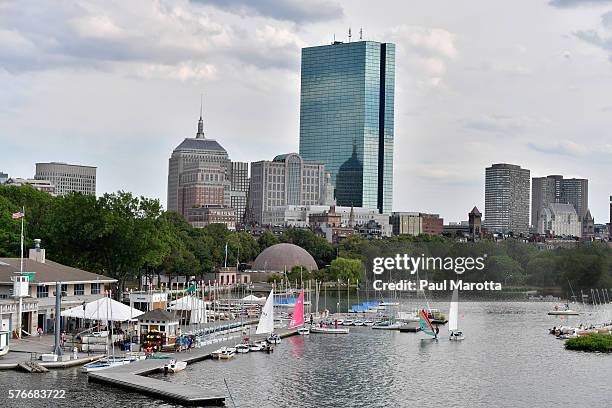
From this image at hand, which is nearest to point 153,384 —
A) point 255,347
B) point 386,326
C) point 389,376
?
point 389,376

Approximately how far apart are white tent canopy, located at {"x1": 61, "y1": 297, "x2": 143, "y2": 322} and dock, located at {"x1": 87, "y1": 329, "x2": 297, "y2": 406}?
557 centimetres

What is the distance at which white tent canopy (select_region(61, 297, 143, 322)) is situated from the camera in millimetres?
81562

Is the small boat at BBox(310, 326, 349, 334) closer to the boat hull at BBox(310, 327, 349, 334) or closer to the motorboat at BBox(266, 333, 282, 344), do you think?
the boat hull at BBox(310, 327, 349, 334)

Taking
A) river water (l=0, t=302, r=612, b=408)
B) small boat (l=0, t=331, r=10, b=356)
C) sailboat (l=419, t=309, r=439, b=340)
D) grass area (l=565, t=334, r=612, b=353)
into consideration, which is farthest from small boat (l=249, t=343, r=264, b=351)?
grass area (l=565, t=334, r=612, b=353)

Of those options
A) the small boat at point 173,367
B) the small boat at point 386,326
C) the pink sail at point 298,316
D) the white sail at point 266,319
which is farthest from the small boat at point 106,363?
the small boat at point 386,326

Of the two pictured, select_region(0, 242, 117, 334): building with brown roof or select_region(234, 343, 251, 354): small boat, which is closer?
select_region(0, 242, 117, 334): building with brown roof

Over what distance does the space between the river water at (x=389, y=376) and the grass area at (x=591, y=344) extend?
1.54 meters

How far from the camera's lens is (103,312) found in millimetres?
81562

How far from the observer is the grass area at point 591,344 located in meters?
95.8

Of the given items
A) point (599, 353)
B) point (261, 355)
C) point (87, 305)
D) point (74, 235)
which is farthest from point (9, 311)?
point (599, 353)

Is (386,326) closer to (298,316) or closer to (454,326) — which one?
(454,326)

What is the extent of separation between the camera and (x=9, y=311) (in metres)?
81.5

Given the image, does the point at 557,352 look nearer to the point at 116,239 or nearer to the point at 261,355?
the point at 261,355

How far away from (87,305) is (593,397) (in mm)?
40028
